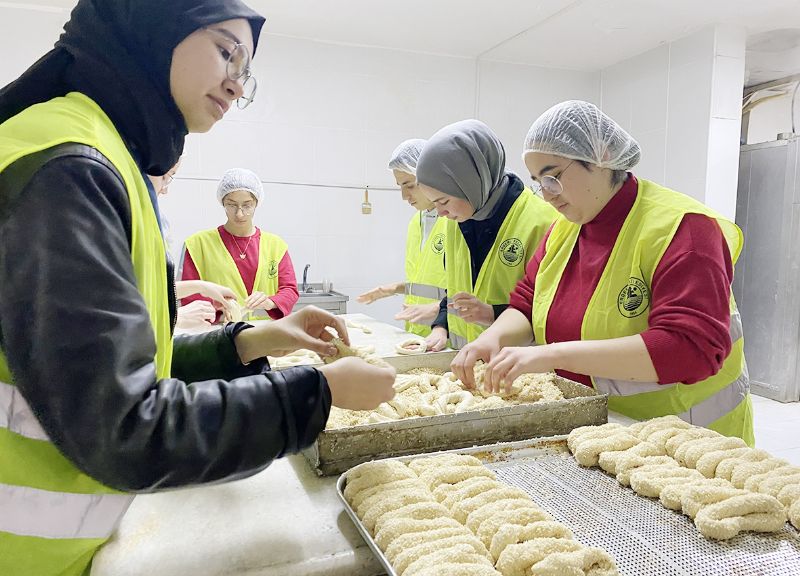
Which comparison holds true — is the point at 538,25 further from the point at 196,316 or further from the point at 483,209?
the point at 196,316

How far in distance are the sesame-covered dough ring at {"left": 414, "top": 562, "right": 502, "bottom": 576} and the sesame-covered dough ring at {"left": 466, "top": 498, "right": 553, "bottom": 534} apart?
0.12 meters

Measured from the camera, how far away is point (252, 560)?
0.85m

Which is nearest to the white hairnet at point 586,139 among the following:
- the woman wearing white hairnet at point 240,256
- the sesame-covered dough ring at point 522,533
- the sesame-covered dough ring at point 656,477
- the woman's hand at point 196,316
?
the sesame-covered dough ring at point 656,477

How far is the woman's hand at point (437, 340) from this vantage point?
238 cm

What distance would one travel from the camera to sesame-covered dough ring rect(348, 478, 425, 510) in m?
0.96

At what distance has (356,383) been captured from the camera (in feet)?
2.87

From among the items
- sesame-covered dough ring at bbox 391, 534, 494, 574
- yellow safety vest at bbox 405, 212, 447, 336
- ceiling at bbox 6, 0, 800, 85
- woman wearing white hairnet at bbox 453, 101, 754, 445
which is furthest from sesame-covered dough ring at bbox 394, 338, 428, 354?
ceiling at bbox 6, 0, 800, 85

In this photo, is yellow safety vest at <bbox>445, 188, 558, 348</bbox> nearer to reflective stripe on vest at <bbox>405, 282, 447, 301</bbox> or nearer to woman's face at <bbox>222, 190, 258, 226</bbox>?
reflective stripe on vest at <bbox>405, 282, 447, 301</bbox>

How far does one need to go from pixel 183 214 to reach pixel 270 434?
12.9 ft

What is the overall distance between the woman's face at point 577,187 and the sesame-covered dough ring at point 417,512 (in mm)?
1086

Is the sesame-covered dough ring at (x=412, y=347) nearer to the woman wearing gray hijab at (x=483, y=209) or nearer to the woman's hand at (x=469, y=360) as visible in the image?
the woman wearing gray hijab at (x=483, y=209)

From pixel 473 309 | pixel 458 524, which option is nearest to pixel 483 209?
pixel 473 309

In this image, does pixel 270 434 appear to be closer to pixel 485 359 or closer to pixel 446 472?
pixel 446 472

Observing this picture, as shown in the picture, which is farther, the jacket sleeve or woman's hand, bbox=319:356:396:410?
woman's hand, bbox=319:356:396:410
